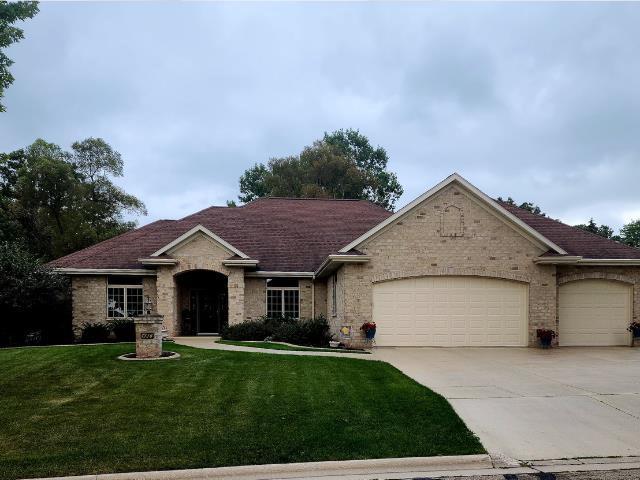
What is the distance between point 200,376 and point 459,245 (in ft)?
34.2

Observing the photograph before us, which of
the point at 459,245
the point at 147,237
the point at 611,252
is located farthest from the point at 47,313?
the point at 611,252

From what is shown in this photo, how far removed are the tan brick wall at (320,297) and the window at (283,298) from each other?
Result: 0.80 m

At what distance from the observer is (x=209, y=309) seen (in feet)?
80.2

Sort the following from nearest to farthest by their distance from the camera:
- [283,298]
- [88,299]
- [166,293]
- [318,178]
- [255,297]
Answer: [166,293], [88,299], [255,297], [283,298], [318,178]

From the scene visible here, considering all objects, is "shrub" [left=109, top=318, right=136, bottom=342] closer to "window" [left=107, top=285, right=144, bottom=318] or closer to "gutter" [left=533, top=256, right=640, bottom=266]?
"window" [left=107, top=285, right=144, bottom=318]

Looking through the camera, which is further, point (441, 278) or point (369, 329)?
point (441, 278)

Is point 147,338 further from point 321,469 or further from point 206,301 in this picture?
point 206,301

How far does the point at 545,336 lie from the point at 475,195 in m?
5.37

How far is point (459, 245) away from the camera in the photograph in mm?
18062

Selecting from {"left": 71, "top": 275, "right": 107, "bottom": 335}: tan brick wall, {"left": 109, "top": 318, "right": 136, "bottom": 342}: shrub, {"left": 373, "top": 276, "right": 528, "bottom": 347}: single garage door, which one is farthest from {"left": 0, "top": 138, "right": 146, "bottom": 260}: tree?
{"left": 373, "top": 276, "right": 528, "bottom": 347}: single garage door

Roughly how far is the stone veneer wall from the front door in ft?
48.0

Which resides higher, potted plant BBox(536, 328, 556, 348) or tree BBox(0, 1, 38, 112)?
tree BBox(0, 1, 38, 112)

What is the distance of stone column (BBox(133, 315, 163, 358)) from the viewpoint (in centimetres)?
1419

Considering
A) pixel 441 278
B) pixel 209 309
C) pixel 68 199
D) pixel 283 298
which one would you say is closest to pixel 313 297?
pixel 283 298
